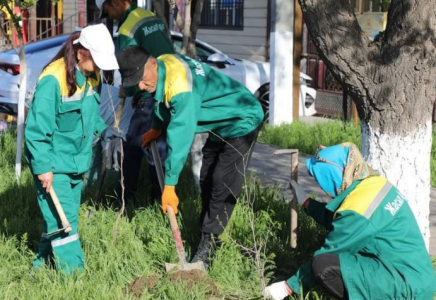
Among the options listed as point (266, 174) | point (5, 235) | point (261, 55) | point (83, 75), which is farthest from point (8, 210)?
point (261, 55)

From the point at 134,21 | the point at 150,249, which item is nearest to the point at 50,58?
the point at 134,21

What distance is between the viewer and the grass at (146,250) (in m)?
4.87

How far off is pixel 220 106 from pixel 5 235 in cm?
192

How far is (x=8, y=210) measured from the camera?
257 inches

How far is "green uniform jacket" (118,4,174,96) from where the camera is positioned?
21.6 feet

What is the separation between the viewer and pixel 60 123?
5.04 m

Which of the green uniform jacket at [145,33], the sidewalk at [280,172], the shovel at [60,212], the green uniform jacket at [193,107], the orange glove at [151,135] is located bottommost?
the sidewalk at [280,172]

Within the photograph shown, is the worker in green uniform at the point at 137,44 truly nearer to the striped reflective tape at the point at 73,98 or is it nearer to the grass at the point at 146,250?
the grass at the point at 146,250

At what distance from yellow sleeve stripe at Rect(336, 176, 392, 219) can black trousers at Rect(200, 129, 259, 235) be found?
1.30 m

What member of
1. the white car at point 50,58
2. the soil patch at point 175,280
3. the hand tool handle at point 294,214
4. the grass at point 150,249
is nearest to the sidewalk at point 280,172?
the grass at point 150,249

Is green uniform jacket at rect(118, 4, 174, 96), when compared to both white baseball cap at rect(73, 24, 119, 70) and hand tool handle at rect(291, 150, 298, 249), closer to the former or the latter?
white baseball cap at rect(73, 24, 119, 70)

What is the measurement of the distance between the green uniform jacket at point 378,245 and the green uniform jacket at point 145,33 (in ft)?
8.87

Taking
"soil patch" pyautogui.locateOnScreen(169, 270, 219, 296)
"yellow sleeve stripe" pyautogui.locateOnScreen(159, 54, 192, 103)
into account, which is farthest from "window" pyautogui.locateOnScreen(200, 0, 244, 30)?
"soil patch" pyautogui.locateOnScreen(169, 270, 219, 296)

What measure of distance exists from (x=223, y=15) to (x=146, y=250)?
1168 centimetres
